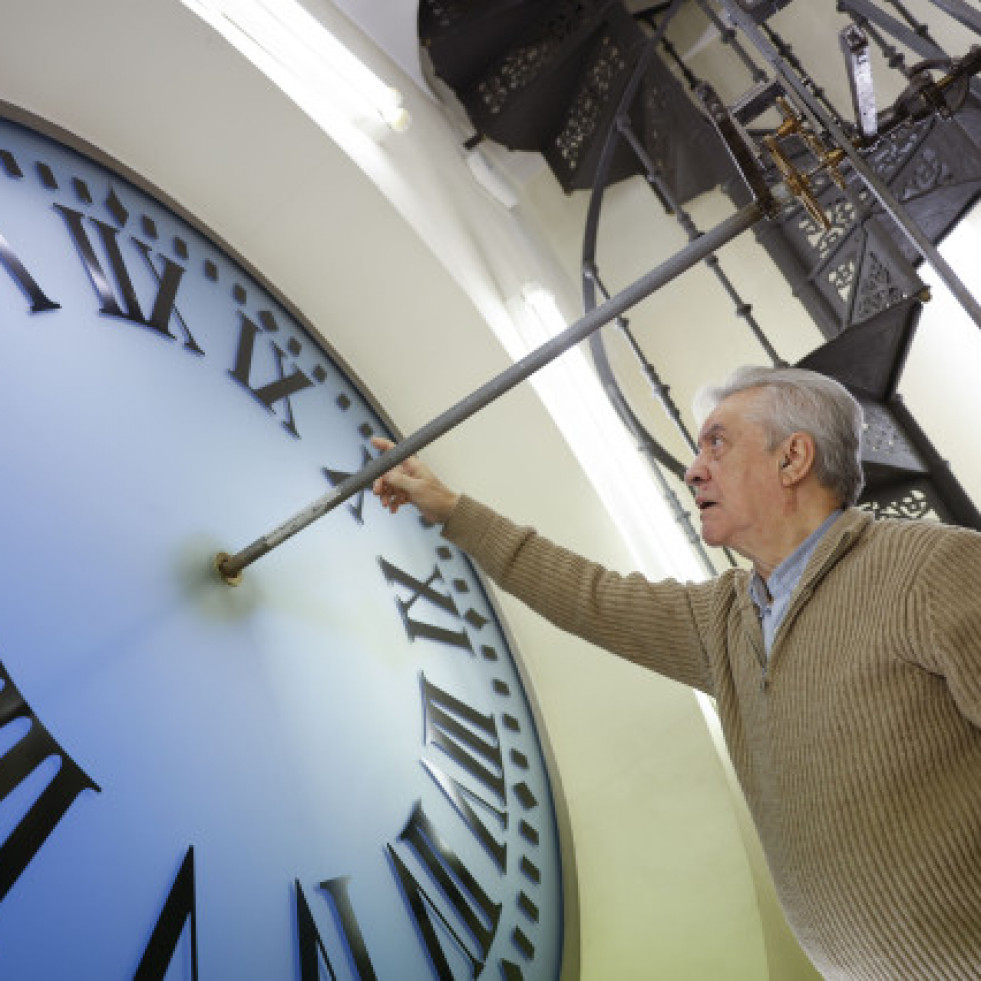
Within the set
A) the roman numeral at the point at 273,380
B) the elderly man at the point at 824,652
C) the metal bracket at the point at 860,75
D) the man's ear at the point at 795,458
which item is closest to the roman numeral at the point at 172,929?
the elderly man at the point at 824,652

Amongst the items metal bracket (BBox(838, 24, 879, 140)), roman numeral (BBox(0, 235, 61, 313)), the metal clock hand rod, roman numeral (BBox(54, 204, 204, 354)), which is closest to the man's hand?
the metal clock hand rod

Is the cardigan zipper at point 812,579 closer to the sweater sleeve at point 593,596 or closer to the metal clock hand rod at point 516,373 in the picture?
the sweater sleeve at point 593,596

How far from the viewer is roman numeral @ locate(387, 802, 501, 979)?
1382mm

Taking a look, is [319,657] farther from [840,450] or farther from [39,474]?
[840,450]

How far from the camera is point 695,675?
134cm

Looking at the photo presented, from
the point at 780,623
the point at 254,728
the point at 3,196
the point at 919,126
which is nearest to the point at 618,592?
the point at 780,623

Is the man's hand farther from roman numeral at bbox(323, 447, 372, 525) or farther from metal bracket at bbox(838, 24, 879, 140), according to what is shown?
metal bracket at bbox(838, 24, 879, 140)

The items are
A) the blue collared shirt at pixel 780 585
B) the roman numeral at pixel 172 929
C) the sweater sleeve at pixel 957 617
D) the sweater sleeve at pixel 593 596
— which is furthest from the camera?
the sweater sleeve at pixel 593 596

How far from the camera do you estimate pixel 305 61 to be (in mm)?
1921

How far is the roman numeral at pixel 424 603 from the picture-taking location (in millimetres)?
1724

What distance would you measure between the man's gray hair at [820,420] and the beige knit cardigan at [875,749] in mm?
164

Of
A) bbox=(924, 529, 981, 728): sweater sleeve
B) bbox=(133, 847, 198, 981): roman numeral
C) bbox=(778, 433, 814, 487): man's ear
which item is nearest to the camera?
bbox=(924, 529, 981, 728): sweater sleeve

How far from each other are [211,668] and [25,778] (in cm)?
35

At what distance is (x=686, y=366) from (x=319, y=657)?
2.49 meters
